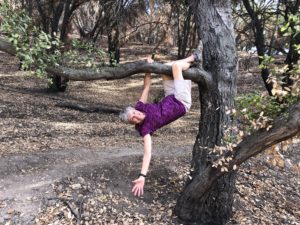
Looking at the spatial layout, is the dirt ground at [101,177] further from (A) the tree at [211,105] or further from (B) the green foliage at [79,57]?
(B) the green foliage at [79,57]

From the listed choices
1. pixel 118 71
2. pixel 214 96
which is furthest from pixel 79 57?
pixel 214 96

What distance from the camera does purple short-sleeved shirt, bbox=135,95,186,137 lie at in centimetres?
473

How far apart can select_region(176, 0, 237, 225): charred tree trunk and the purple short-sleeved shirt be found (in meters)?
0.63

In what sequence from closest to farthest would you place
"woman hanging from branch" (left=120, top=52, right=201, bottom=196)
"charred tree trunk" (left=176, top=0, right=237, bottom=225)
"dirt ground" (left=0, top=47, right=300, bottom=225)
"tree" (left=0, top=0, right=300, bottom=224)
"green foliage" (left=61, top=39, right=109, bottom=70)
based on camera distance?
"woman hanging from branch" (left=120, top=52, right=201, bottom=196)
"tree" (left=0, top=0, right=300, bottom=224)
"green foliage" (left=61, top=39, right=109, bottom=70)
"charred tree trunk" (left=176, top=0, right=237, bottom=225)
"dirt ground" (left=0, top=47, right=300, bottom=225)

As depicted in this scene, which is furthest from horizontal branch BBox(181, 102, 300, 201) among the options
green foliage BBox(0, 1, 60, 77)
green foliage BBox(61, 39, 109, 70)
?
green foliage BBox(0, 1, 60, 77)

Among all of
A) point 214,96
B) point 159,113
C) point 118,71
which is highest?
point 118,71

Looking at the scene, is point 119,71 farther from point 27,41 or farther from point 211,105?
point 211,105

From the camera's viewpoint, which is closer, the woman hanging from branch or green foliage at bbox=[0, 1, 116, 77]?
green foliage at bbox=[0, 1, 116, 77]

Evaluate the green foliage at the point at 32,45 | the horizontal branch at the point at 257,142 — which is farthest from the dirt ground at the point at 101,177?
the green foliage at the point at 32,45

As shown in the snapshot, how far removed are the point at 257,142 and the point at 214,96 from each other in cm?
114

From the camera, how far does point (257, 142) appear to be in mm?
4250

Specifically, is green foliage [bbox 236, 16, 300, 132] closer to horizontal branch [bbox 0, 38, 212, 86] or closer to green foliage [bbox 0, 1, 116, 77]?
horizontal branch [bbox 0, 38, 212, 86]

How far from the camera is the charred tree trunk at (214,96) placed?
5172mm

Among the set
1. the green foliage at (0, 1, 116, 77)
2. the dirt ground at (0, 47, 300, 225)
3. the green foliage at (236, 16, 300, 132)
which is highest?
the green foliage at (0, 1, 116, 77)
